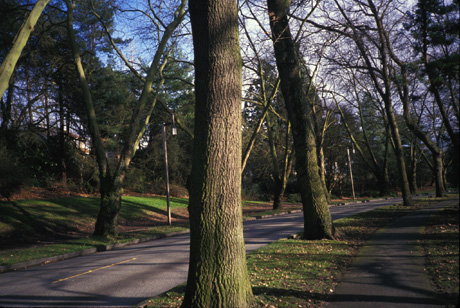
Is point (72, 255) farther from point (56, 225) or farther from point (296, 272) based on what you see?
point (296, 272)

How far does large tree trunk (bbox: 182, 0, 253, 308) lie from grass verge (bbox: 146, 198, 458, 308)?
0.80 metres

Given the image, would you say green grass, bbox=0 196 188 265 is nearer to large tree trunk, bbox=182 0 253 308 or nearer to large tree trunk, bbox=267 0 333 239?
large tree trunk, bbox=267 0 333 239

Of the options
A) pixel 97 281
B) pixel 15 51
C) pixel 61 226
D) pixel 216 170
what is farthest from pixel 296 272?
pixel 61 226

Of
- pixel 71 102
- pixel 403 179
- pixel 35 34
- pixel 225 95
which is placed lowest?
pixel 403 179

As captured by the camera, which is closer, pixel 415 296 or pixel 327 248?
pixel 415 296

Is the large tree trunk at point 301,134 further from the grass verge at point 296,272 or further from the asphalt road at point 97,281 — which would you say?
the asphalt road at point 97,281

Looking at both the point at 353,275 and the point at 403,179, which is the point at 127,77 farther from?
the point at 353,275

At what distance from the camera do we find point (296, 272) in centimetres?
699

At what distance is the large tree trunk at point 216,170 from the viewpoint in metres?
4.54

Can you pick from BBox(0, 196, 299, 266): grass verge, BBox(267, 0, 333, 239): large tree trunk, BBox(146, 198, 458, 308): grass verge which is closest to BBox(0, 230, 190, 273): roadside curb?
BBox(0, 196, 299, 266): grass verge

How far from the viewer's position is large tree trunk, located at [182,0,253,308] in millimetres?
4543

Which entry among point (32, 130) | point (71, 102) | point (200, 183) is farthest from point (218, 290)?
point (71, 102)

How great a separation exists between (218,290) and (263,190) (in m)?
44.7

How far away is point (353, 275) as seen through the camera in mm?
6547
